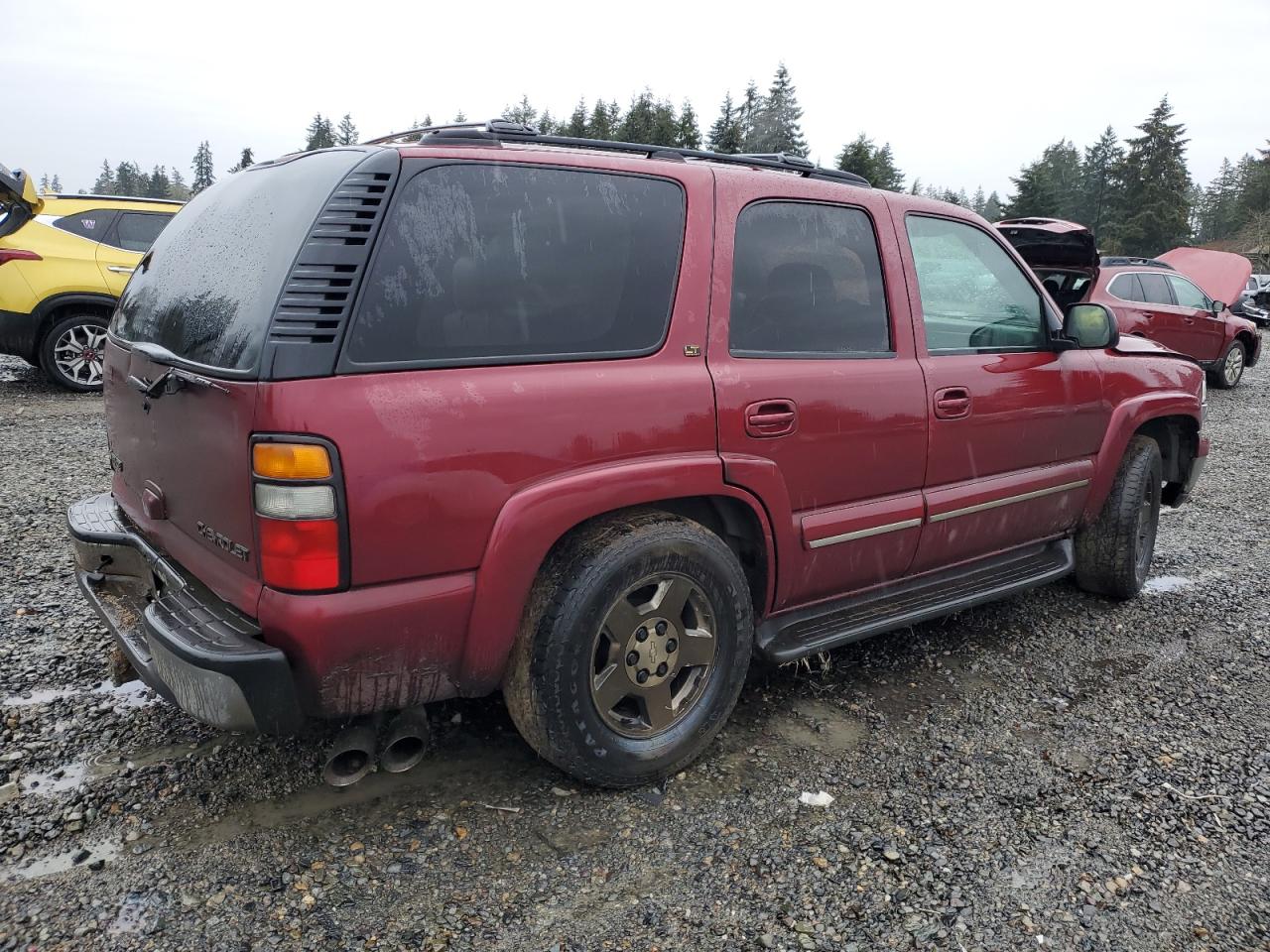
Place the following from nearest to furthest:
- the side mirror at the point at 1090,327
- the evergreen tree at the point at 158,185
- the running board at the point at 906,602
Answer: the running board at the point at 906,602 < the side mirror at the point at 1090,327 < the evergreen tree at the point at 158,185

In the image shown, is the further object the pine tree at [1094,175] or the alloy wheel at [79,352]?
the pine tree at [1094,175]

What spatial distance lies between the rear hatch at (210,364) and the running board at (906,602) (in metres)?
1.65

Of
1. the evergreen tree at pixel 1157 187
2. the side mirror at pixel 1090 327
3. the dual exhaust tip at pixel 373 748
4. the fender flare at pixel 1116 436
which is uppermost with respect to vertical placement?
the evergreen tree at pixel 1157 187

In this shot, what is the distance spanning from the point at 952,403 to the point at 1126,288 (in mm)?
10908

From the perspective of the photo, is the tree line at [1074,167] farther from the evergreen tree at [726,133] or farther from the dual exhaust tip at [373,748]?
the dual exhaust tip at [373,748]

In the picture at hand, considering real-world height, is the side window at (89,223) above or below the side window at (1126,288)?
above

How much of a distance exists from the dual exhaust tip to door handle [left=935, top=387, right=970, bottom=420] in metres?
2.04

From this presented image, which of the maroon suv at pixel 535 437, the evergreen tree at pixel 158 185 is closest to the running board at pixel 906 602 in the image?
the maroon suv at pixel 535 437

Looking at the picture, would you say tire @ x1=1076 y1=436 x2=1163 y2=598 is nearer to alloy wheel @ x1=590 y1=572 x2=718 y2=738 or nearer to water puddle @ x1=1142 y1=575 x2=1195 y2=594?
water puddle @ x1=1142 y1=575 x2=1195 y2=594

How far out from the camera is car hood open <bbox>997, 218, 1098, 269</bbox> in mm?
6145

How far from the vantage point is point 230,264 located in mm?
2326

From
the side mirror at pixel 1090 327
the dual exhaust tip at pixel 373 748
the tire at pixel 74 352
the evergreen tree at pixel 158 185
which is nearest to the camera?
the dual exhaust tip at pixel 373 748

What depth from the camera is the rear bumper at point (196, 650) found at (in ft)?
6.66

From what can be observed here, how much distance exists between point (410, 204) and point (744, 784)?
191 centimetres
